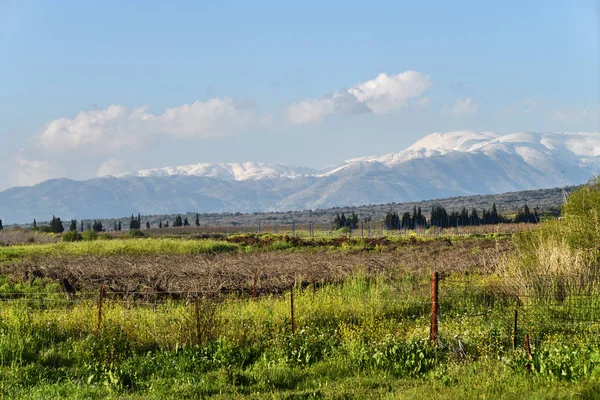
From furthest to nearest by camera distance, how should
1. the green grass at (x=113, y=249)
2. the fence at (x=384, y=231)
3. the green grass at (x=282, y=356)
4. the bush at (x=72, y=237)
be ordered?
the fence at (x=384, y=231) → the bush at (x=72, y=237) → the green grass at (x=113, y=249) → the green grass at (x=282, y=356)

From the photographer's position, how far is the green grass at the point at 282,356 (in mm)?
11719

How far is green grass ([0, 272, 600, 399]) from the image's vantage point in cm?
1172

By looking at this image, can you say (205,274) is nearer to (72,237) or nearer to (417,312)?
(417,312)

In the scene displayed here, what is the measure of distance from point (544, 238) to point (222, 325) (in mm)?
14977

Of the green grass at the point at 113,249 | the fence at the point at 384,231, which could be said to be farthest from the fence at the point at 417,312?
the fence at the point at 384,231

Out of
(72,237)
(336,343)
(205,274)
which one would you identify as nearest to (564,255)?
(336,343)

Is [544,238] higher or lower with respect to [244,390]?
higher

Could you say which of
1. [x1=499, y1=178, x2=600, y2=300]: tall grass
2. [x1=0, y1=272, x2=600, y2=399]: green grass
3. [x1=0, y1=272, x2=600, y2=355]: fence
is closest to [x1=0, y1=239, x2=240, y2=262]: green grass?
[x1=0, y1=272, x2=600, y2=355]: fence

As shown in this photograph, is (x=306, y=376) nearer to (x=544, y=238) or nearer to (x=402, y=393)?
(x=402, y=393)

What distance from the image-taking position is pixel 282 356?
14.0 m

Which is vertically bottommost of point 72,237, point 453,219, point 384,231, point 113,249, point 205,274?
point 384,231

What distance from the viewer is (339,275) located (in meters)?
27.4

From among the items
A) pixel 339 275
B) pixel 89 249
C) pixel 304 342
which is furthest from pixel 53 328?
pixel 89 249

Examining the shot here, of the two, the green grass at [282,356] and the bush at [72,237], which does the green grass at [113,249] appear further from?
the green grass at [282,356]
